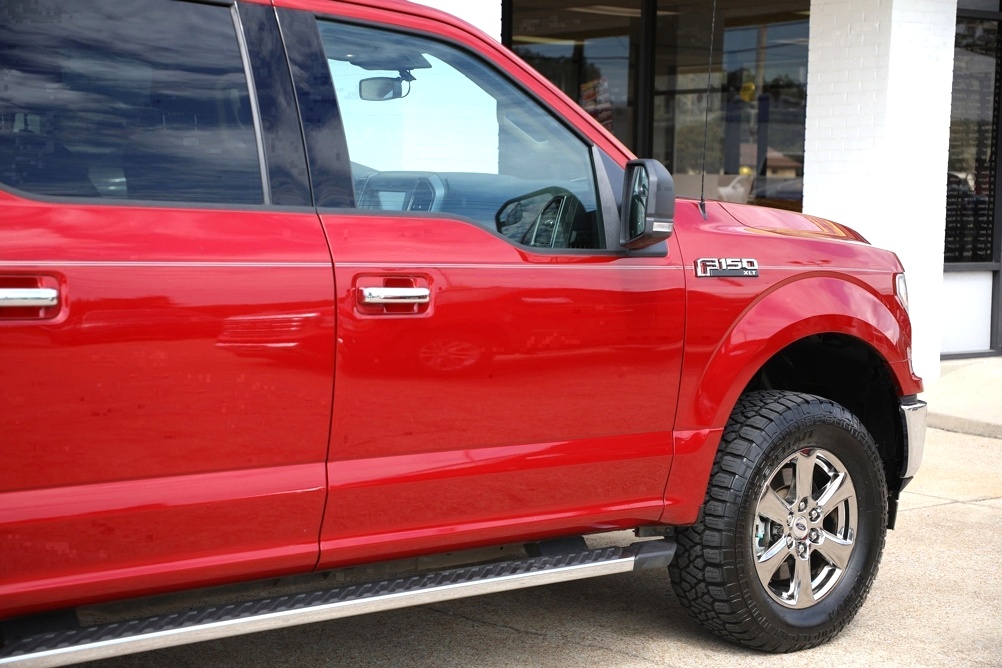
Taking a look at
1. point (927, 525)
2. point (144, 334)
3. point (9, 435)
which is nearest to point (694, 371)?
point (144, 334)

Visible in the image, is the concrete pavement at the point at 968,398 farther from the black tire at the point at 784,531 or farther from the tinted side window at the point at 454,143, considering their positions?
the tinted side window at the point at 454,143

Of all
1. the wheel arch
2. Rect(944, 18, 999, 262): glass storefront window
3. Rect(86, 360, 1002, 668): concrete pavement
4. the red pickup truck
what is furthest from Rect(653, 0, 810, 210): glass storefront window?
the red pickup truck

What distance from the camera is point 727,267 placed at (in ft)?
12.5

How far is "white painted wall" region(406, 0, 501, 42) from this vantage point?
6.40 metres

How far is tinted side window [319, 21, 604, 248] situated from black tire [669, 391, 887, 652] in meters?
0.87

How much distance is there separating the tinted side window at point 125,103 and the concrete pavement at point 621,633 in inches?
64.8

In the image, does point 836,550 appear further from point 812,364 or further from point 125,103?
point 125,103

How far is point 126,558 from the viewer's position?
110 inches

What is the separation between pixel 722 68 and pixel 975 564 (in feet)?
33.4

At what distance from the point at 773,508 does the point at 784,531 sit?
0.28ft

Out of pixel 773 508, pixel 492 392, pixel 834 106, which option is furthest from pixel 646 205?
pixel 834 106

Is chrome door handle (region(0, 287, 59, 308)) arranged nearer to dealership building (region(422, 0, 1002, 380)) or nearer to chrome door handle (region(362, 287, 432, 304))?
chrome door handle (region(362, 287, 432, 304))

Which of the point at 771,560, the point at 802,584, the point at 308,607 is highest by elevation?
the point at 308,607

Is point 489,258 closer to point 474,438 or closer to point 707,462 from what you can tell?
point 474,438
